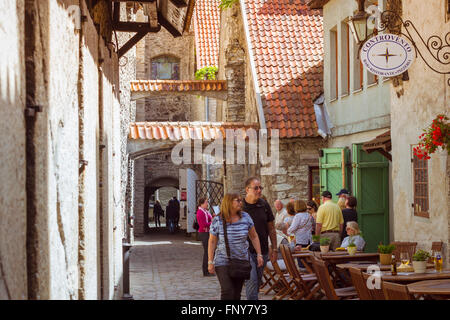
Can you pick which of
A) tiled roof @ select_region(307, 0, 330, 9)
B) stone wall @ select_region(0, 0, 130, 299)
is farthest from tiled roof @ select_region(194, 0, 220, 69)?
stone wall @ select_region(0, 0, 130, 299)

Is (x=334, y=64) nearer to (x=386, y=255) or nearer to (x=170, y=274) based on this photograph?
(x=170, y=274)

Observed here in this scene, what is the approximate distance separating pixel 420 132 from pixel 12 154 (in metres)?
8.85

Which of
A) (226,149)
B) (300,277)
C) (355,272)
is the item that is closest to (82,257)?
(355,272)

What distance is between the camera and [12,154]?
2.91 m

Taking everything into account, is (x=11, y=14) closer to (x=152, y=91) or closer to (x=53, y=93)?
(x=53, y=93)

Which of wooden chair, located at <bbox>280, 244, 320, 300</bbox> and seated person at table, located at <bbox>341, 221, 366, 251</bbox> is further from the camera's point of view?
seated person at table, located at <bbox>341, 221, 366, 251</bbox>

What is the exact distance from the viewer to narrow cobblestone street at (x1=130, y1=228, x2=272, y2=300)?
12.0 m

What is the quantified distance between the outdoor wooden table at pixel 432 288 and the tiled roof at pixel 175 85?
593 inches

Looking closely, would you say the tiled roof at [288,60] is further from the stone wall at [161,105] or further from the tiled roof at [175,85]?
the stone wall at [161,105]

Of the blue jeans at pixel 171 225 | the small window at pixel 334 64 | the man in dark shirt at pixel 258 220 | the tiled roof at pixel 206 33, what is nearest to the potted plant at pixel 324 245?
the man in dark shirt at pixel 258 220

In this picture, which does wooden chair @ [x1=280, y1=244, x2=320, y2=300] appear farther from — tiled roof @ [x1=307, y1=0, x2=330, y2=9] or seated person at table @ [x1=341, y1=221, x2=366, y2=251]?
tiled roof @ [x1=307, y1=0, x2=330, y2=9]

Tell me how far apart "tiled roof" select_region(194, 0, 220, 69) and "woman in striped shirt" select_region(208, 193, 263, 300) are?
69.6 ft

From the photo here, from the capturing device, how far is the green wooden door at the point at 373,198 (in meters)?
14.9

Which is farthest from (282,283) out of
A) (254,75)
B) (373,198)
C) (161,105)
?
(161,105)
